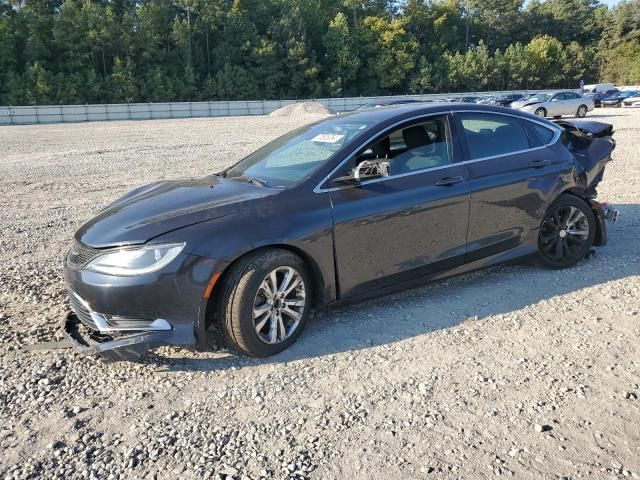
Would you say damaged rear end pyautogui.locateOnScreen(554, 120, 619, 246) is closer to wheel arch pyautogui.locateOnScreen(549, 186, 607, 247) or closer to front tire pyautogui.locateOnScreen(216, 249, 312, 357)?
wheel arch pyautogui.locateOnScreen(549, 186, 607, 247)

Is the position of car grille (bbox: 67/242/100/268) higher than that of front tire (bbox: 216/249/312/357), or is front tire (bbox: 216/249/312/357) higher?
car grille (bbox: 67/242/100/268)

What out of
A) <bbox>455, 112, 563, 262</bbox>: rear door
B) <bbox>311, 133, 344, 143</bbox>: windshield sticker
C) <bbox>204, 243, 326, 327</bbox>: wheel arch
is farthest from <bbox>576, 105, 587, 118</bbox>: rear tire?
<bbox>204, 243, 326, 327</bbox>: wheel arch

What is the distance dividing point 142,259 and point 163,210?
1.74 ft

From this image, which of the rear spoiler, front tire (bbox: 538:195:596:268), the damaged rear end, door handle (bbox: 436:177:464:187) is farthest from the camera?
the rear spoiler

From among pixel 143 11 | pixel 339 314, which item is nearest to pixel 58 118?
pixel 143 11

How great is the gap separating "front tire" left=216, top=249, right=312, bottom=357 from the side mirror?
71 cm

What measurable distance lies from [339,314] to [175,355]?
4.50 feet

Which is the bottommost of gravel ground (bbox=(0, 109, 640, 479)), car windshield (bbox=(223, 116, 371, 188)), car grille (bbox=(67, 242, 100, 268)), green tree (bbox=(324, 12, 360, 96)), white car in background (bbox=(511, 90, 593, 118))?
gravel ground (bbox=(0, 109, 640, 479))

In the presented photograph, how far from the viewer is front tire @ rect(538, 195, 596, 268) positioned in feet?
17.1

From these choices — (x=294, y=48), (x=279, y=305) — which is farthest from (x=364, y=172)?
(x=294, y=48)

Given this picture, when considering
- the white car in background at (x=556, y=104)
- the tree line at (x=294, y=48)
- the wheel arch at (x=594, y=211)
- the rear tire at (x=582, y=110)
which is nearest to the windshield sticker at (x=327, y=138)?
the wheel arch at (x=594, y=211)

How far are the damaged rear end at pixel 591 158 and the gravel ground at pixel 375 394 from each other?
0.65m

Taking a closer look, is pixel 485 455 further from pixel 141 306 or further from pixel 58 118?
pixel 58 118

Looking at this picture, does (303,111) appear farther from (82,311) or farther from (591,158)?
(82,311)
